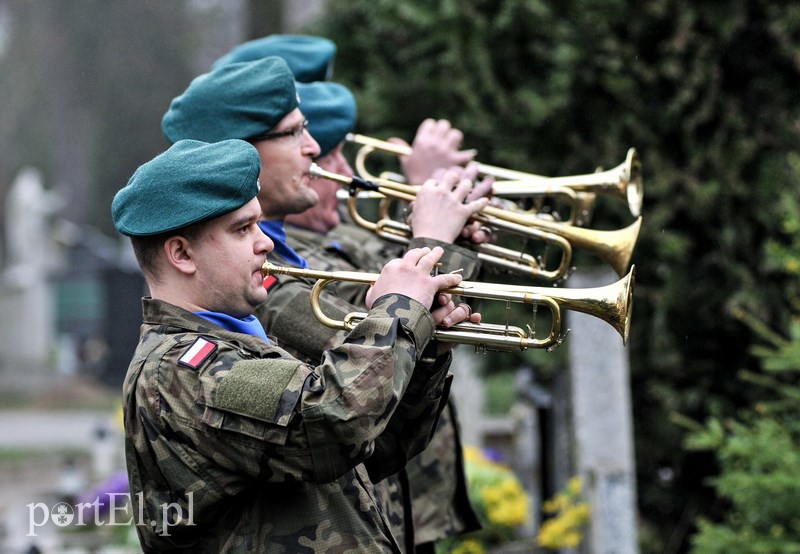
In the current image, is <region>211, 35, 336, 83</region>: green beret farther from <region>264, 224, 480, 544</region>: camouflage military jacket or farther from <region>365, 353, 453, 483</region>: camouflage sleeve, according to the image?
<region>365, 353, 453, 483</region>: camouflage sleeve

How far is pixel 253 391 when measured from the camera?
2.20 meters

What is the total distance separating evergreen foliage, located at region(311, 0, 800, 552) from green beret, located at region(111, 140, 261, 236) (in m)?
3.66

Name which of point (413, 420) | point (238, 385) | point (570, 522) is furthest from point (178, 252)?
point (570, 522)

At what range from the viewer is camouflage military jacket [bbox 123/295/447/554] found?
220 cm

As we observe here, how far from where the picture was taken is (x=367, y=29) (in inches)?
258

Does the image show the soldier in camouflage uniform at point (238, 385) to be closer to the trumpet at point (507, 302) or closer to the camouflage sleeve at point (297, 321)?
the trumpet at point (507, 302)

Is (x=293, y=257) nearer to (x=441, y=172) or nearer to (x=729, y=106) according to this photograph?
(x=441, y=172)

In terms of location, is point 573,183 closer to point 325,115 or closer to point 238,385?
point 325,115

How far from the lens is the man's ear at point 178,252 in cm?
246

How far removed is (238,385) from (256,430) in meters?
0.09

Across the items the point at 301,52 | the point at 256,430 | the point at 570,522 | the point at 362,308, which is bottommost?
the point at 570,522

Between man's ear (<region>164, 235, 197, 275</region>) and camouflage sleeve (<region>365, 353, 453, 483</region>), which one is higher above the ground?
man's ear (<region>164, 235, 197, 275</region>)

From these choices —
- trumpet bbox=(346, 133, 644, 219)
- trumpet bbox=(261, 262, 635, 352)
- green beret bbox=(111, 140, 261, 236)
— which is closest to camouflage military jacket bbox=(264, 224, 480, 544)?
trumpet bbox=(261, 262, 635, 352)

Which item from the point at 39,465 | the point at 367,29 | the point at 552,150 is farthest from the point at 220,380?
the point at 39,465
